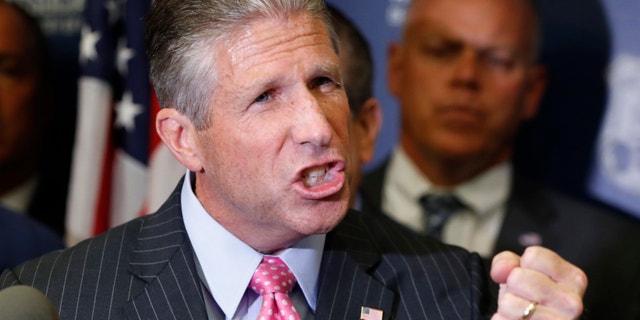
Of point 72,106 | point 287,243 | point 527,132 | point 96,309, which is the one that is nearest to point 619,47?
point 527,132

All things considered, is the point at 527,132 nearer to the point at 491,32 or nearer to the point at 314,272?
the point at 491,32

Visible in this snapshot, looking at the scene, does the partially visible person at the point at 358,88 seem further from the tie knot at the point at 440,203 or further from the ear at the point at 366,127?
the tie knot at the point at 440,203

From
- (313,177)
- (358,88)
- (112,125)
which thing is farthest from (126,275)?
(112,125)

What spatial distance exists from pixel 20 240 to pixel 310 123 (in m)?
1.78

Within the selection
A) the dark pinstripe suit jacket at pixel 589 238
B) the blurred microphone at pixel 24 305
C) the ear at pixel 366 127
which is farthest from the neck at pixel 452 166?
the blurred microphone at pixel 24 305

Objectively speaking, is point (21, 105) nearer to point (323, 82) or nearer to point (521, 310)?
point (323, 82)

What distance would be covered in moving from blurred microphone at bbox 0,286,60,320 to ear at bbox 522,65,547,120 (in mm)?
2421

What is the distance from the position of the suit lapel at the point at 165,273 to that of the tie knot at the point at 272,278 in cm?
12

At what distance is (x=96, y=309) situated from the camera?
227 centimetres

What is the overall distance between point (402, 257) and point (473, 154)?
1428mm

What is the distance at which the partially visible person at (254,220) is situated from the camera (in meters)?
2.20

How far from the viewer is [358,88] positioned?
341 centimetres

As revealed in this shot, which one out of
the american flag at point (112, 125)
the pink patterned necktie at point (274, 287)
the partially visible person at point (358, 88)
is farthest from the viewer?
the american flag at point (112, 125)

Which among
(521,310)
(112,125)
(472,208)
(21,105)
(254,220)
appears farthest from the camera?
(21,105)
